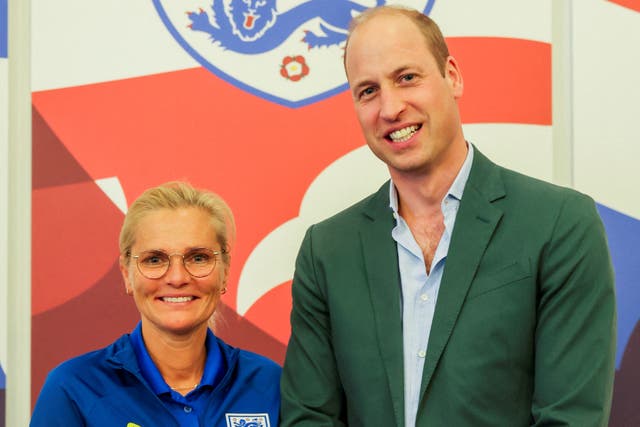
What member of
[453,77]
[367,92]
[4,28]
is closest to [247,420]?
[367,92]

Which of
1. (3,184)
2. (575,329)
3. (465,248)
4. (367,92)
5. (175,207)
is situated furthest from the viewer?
(3,184)

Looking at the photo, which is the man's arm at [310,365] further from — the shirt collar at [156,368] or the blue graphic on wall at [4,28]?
the blue graphic on wall at [4,28]

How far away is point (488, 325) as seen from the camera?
61.1 inches

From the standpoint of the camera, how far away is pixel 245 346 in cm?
244

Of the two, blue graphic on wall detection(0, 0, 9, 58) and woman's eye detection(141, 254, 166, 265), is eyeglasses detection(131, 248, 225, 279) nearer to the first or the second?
woman's eye detection(141, 254, 166, 265)

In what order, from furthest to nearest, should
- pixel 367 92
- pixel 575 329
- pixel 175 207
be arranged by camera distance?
pixel 175 207 < pixel 367 92 < pixel 575 329

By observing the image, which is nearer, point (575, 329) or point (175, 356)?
point (575, 329)

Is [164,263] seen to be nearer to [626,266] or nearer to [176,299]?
[176,299]

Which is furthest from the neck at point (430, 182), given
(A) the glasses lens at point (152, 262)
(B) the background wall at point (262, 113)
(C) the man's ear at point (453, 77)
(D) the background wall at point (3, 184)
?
(D) the background wall at point (3, 184)

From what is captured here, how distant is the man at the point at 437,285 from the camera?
59.6 inches

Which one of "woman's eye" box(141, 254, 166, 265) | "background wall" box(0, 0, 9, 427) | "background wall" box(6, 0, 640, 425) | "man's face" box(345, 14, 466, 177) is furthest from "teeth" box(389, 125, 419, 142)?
"background wall" box(0, 0, 9, 427)

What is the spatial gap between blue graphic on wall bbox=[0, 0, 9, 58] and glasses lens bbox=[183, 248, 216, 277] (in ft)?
3.47

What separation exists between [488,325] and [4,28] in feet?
5.64

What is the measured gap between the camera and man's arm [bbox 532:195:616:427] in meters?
1.47
